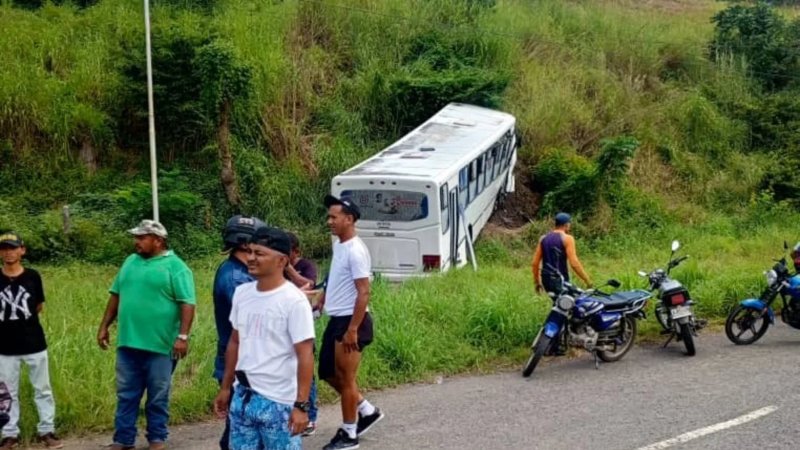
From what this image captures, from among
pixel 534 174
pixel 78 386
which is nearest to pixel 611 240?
pixel 534 174

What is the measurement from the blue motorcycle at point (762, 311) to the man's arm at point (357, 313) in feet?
17.2

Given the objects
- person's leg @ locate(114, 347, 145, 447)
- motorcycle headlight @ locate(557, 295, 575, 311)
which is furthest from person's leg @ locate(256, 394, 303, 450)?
motorcycle headlight @ locate(557, 295, 575, 311)

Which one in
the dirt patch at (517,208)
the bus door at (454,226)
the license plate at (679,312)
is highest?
the license plate at (679,312)

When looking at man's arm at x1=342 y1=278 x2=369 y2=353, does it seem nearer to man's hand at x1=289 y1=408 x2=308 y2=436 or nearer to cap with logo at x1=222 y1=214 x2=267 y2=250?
cap with logo at x1=222 y1=214 x2=267 y2=250

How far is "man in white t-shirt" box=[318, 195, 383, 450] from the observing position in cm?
566

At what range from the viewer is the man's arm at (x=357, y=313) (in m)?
5.64

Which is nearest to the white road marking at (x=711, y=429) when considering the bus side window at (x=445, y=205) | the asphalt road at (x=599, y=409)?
the asphalt road at (x=599, y=409)

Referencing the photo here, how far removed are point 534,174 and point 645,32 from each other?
385 inches

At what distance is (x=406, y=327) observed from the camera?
834 cm

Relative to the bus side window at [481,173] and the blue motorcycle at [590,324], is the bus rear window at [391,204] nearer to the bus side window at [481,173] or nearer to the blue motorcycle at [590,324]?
the bus side window at [481,173]

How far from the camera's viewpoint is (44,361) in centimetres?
599

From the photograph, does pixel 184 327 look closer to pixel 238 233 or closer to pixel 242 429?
pixel 238 233

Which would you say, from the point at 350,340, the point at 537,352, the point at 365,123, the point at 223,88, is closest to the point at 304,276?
the point at 350,340

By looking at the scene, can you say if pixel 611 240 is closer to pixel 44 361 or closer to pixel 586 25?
pixel 586 25
